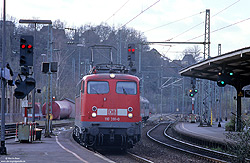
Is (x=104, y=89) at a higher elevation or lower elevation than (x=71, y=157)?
higher

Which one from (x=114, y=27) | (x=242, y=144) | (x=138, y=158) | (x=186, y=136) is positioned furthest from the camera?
(x=114, y=27)

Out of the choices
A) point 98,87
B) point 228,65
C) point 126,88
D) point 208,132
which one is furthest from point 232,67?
point 98,87

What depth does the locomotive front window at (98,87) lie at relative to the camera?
1895 cm

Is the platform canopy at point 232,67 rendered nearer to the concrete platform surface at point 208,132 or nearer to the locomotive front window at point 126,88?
the concrete platform surface at point 208,132

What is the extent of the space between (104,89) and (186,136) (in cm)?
1176

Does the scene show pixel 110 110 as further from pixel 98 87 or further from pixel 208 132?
pixel 208 132

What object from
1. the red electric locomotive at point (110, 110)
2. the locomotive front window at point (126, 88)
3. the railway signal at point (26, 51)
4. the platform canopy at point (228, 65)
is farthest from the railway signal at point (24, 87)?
the platform canopy at point (228, 65)

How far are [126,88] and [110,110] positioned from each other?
1.23m

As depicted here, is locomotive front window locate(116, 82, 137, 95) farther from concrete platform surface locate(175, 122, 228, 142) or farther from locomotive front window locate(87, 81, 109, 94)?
concrete platform surface locate(175, 122, 228, 142)

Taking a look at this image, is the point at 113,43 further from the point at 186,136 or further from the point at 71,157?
the point at 71,157

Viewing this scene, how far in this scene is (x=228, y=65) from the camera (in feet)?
79.9

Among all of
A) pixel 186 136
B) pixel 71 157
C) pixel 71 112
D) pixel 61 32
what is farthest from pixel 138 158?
pixel 61 32

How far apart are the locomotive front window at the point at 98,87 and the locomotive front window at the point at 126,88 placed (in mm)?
499

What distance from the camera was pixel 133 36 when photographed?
80188 mm
